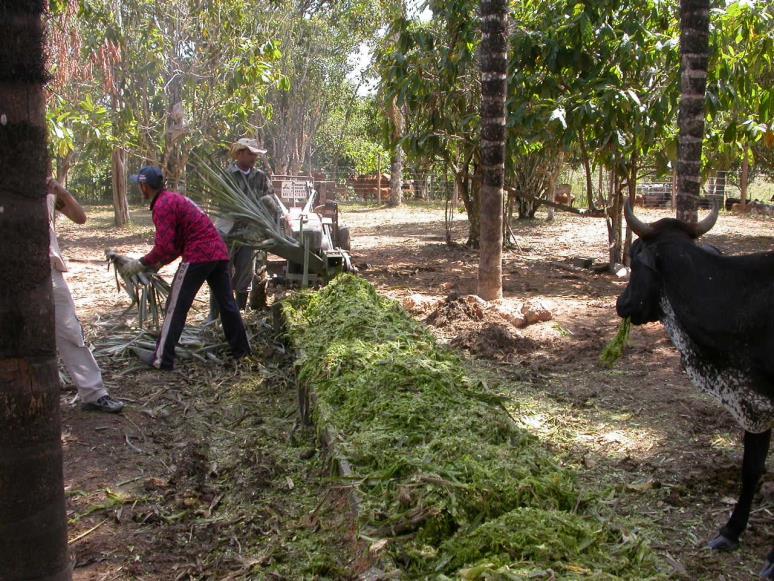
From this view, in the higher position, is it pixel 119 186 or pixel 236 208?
pixel 119 186

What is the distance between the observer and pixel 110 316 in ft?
29.3

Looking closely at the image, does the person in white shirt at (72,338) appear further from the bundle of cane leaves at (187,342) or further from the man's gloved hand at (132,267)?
the bundle of cane leaves at (187,342)

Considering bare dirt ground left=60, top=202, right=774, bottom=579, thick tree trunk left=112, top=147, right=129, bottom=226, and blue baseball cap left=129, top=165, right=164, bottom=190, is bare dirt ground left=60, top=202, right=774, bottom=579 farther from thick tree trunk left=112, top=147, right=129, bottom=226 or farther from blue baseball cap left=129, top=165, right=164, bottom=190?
thick tree trunk left=112, top=147, right=129, bottom=226

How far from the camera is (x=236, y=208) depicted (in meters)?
7.89

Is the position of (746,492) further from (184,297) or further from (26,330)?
(184,297)

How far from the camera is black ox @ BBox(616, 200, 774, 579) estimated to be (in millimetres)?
3926

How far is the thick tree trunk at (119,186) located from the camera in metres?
19.3

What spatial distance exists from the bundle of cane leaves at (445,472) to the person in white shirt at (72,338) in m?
1.53

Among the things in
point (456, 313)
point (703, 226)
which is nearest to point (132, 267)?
point (456, 313)

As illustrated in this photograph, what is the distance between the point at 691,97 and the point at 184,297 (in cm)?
487

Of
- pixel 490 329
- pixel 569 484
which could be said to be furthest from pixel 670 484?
pixel 490 329

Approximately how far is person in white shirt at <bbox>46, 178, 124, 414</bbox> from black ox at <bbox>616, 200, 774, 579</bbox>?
146 inches

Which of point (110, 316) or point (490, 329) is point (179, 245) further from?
point (490, 329)

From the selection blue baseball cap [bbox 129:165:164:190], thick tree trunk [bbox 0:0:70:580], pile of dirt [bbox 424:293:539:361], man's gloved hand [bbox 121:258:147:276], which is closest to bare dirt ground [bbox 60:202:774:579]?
pile of dirt [bbox 424:293:539:361]
